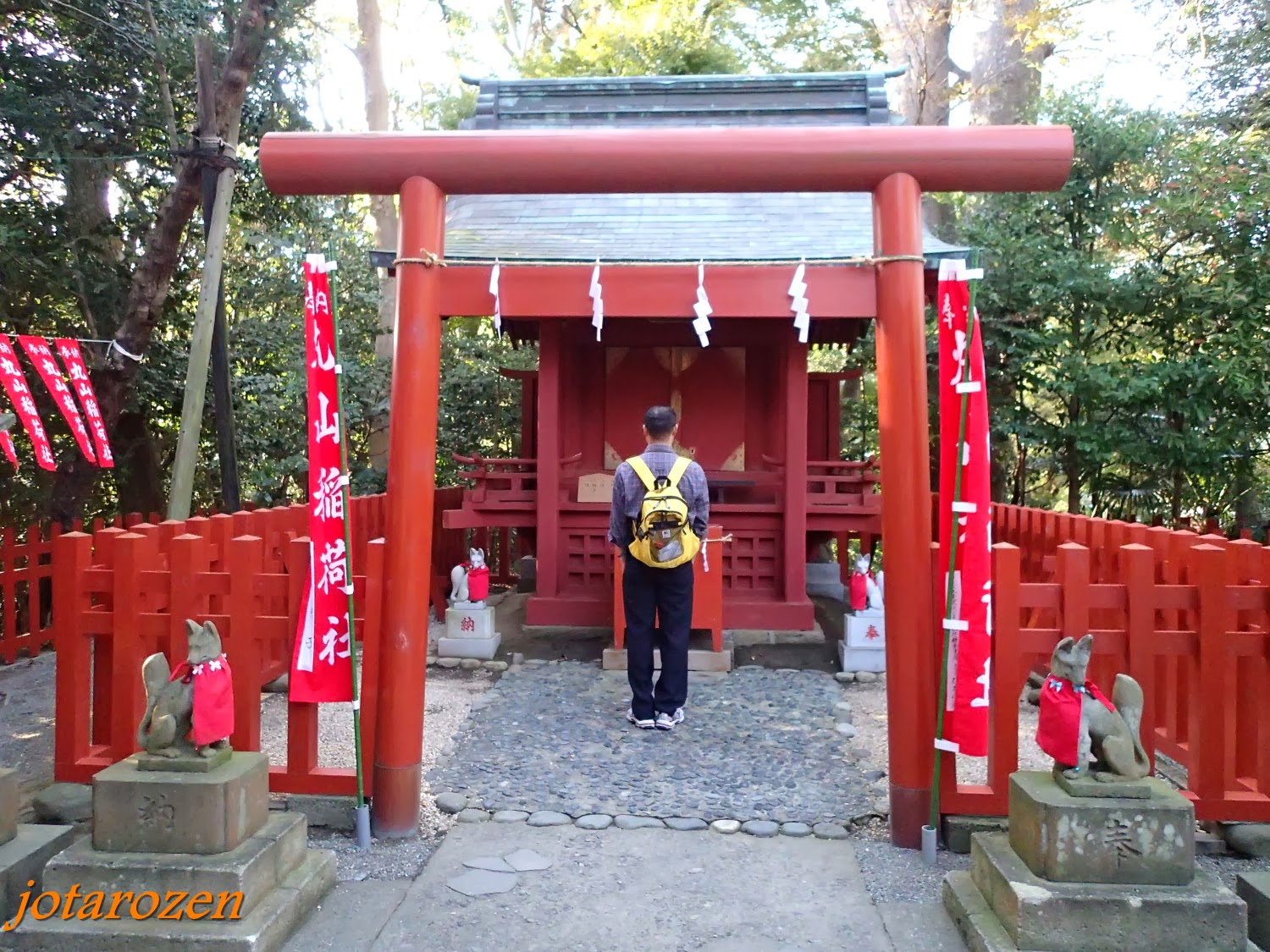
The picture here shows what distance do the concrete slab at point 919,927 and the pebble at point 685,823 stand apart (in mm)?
874

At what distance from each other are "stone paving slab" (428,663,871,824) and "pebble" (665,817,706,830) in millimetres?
55

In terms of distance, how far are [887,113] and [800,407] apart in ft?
11.6

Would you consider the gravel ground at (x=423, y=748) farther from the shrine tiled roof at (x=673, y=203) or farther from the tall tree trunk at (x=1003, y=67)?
the tall tree trunk at (x=1003, y=67)

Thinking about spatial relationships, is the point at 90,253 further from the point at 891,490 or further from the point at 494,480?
the point at 891,490

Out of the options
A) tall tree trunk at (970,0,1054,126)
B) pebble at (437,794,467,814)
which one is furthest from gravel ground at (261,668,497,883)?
tall tree trunk at (970,0,1054,126)

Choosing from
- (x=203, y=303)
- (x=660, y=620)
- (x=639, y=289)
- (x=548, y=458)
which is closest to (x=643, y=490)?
(x=660, y=620)

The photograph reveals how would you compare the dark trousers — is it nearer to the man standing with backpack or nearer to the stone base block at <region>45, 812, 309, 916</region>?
the man standing with backpack

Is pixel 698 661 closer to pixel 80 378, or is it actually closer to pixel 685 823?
pixel 685 823

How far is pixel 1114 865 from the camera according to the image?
2510 mm

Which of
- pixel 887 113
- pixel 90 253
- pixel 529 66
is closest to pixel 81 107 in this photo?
pixel 90 253

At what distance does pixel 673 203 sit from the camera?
788 centimetres

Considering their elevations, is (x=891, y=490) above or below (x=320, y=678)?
above

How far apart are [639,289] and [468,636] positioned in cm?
392

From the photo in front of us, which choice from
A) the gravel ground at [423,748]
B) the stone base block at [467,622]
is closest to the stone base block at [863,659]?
the gravel ground at [423,748]
